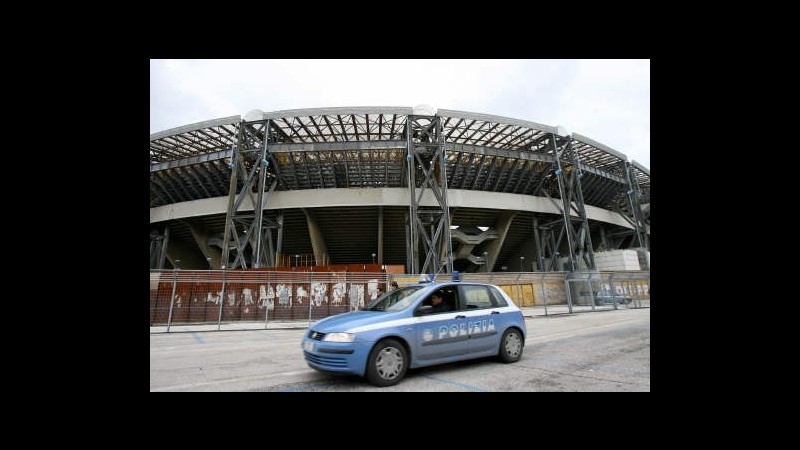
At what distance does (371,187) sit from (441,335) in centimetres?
2136

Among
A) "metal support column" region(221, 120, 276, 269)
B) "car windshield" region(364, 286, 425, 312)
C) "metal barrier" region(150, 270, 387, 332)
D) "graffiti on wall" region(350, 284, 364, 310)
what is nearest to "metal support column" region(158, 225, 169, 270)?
"metal support column" region(221, 120, 276, 269)

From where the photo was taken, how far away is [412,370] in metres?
5.00

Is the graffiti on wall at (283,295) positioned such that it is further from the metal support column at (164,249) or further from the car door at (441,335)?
the metal support column at (164,249)

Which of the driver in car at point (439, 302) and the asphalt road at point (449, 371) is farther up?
the driver in car at point (439, 302)

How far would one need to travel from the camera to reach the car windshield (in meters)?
4.77

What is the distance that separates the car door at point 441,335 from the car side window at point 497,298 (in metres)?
0.83

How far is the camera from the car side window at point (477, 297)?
5.14 metres

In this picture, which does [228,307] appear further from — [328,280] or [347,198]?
[347,198]

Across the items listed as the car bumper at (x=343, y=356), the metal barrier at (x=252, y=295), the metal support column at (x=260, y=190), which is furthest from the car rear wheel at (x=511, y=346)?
the metal support column at (x=260, y=190)

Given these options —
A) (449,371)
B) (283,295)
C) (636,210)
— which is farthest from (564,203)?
(449,371)

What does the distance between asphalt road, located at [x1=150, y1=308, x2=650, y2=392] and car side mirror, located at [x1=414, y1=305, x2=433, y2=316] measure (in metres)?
0.83

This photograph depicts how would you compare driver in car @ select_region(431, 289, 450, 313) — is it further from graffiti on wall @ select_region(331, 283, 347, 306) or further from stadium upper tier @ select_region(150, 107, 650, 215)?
stadium upper tier @ select_region(150, 107, 650, 215)
